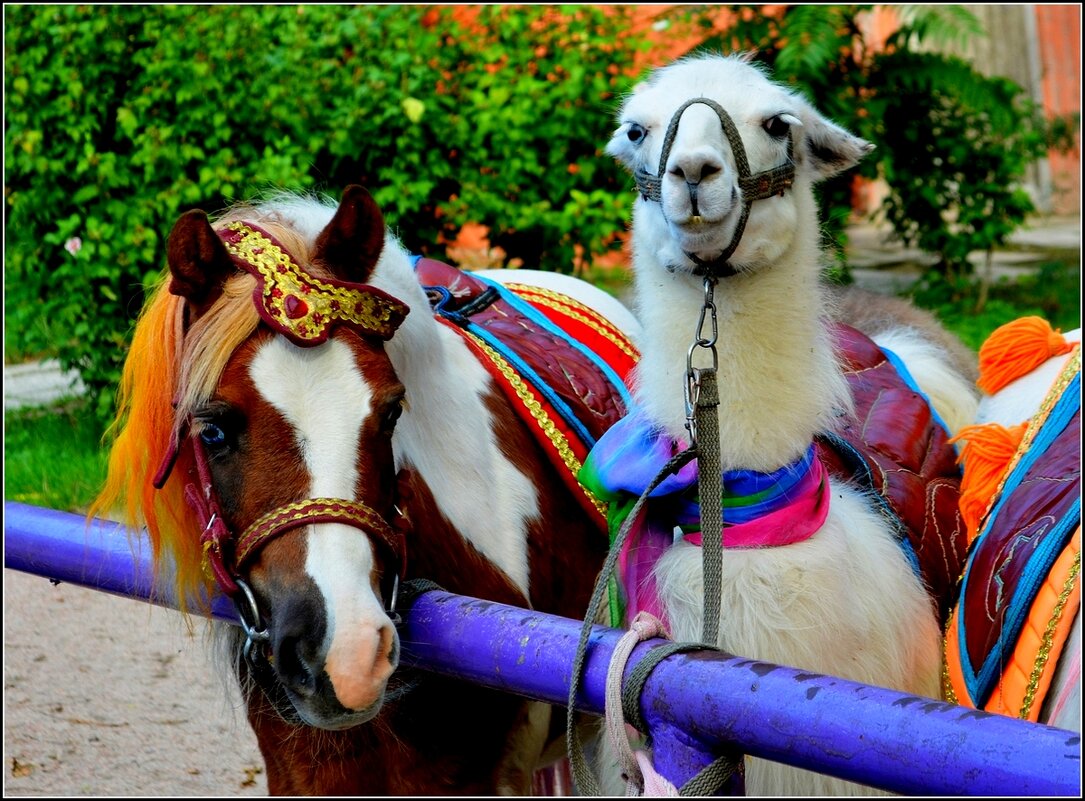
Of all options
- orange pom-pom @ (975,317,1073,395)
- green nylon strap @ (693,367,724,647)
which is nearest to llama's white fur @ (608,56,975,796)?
green nylon strap @ (693,367,724,647)

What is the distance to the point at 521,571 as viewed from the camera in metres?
2.28

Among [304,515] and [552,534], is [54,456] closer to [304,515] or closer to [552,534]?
[552,534]

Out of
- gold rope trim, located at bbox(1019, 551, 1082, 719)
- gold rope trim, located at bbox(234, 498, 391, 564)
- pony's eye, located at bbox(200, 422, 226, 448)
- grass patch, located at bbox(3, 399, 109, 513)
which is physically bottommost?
grass patch, located at bbox(3, 399, 109, 513)

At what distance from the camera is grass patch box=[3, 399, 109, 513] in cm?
502

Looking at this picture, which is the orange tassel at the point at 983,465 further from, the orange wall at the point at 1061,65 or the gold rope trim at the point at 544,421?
the orange wall at the point at 1061,65

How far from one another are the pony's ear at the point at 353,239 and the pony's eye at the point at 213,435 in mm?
328

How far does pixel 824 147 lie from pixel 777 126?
5.5 inches

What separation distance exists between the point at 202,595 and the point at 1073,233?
11102 millimetres

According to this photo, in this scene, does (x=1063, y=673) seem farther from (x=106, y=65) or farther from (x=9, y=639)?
(x=106, y=65)

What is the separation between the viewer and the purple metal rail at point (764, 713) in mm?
1186

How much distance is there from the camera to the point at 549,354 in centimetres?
275

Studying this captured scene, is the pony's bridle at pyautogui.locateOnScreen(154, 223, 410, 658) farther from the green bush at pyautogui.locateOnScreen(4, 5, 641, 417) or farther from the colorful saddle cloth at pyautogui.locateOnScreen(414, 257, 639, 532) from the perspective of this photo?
the green bush at pyautogui.locateOnScreen(4, 5, 641, 417)

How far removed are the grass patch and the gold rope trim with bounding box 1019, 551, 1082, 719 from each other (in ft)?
12.4

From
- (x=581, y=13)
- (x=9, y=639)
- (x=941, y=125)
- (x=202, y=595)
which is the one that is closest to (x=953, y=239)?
(x=941, y=125)
